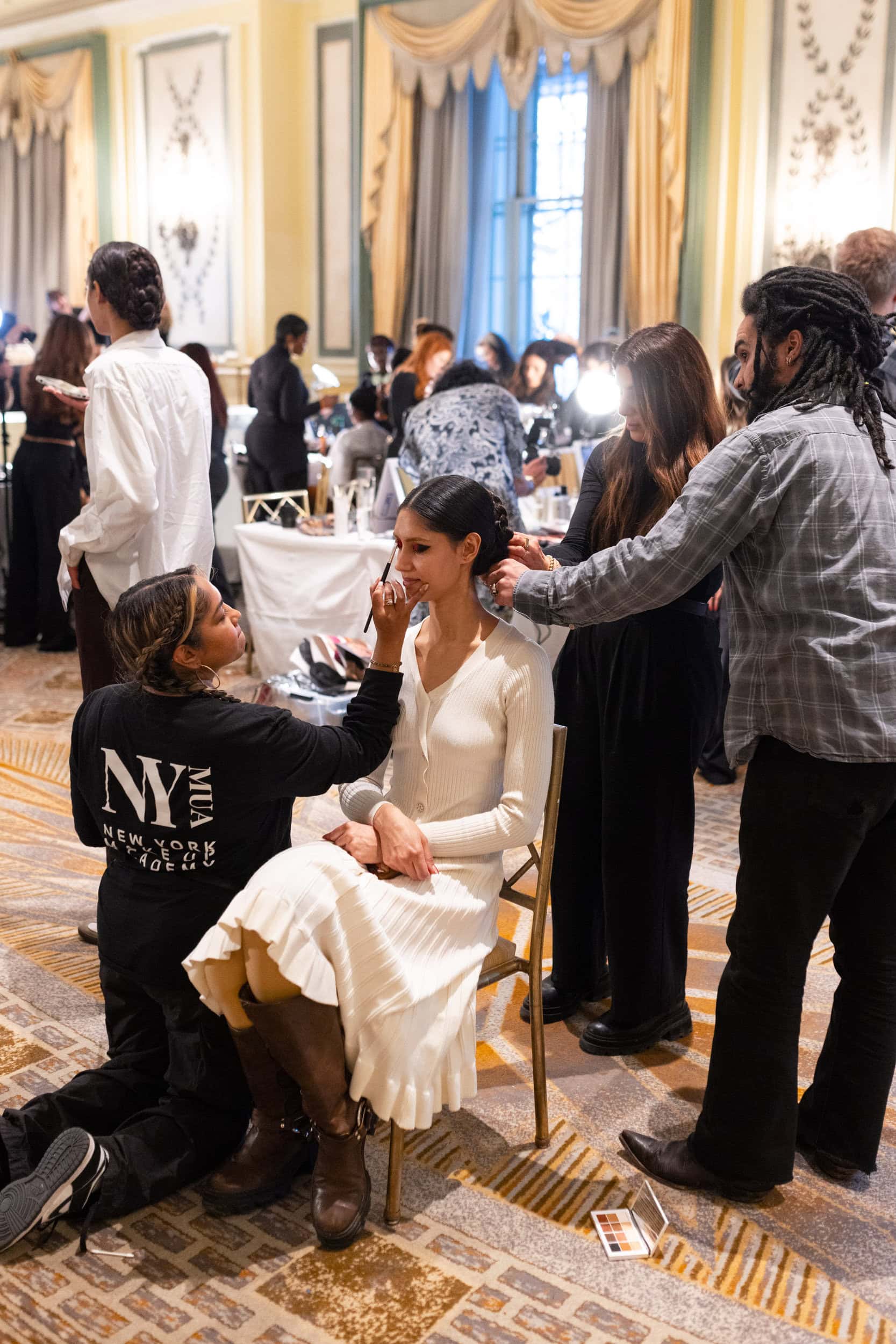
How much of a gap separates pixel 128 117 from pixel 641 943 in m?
9.45

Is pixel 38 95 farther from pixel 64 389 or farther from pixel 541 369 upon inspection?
pixel 64 389

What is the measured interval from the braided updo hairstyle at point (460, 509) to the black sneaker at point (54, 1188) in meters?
1.12

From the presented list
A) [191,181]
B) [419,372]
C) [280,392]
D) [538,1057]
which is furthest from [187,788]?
[191,181]

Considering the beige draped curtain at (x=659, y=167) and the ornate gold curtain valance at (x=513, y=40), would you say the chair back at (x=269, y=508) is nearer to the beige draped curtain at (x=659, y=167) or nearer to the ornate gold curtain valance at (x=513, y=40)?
the beige draped curtain at (x=659, y=167)

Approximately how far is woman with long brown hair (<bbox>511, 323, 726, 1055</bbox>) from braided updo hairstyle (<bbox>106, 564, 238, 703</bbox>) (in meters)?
0.66

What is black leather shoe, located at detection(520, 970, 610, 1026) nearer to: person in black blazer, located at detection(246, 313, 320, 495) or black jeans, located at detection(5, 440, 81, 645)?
black jeans, located at detection(5, 440, 81, 645)

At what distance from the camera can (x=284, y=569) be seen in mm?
5137

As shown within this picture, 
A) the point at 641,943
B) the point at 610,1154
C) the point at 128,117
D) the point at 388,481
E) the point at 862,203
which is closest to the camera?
the point at 610,1154

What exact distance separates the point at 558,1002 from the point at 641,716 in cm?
71

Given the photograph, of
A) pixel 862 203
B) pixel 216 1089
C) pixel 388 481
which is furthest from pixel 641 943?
pixel 862 203

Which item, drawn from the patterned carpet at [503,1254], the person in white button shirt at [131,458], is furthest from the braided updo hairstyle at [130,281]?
the patterned carpet at [503,1254]

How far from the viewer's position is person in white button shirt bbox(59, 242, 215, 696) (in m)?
2.80

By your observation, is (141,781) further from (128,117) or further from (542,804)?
(128,117)

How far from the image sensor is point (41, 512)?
619 cm
